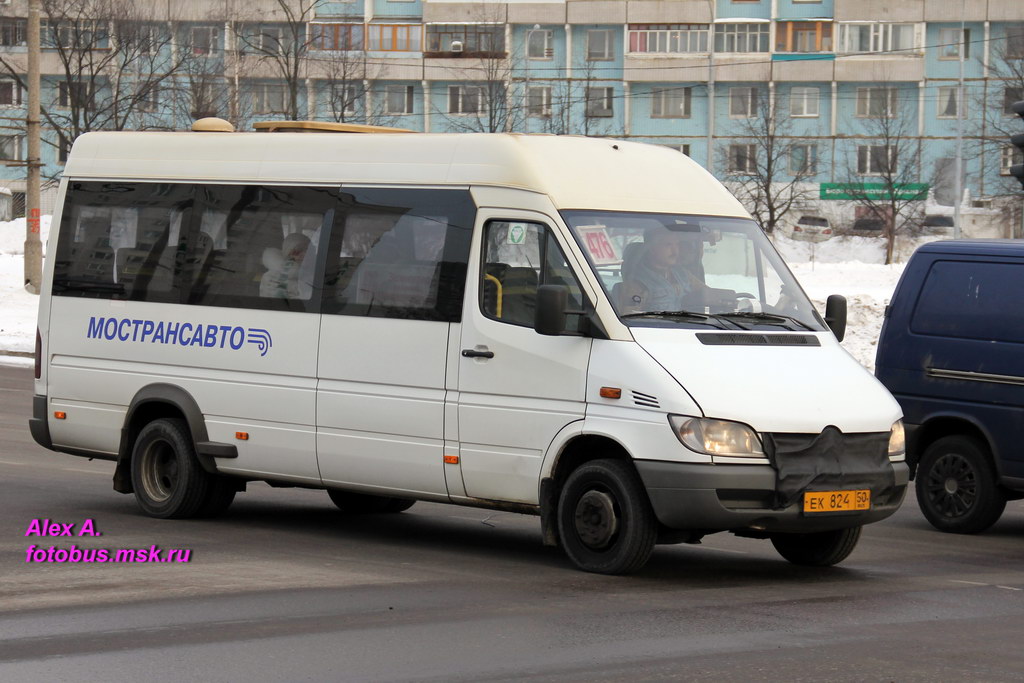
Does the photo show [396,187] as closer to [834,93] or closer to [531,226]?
[531,226]

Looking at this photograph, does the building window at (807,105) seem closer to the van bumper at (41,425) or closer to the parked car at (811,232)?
the parked car at (811,232)

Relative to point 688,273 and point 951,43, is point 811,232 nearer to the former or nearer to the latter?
point 951,43

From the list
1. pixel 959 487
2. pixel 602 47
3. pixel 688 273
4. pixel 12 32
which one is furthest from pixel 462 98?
pixel 688 273

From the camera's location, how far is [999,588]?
954 cm

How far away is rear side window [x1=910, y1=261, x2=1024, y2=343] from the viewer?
12289 mm

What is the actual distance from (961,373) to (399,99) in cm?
8030

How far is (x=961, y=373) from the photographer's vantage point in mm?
12492

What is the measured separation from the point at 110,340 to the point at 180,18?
63.7 meters

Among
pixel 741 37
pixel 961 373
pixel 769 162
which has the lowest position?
pixel 961 373

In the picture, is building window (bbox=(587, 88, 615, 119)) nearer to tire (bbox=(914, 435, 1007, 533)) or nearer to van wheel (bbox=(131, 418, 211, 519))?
tire (bbox=(914, 435, 1007, 533))

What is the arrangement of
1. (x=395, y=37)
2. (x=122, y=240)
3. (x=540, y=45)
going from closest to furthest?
1. (x=122, y=240)
2. (x=540, y=45)
3. (x=395, y=37)

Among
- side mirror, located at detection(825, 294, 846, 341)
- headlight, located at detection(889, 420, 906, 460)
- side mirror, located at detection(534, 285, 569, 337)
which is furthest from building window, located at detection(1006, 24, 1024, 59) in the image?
side mirror, located at detection(534, 285, 569, 337)

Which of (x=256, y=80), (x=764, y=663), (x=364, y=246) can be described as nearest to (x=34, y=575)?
(x=364, y=246)

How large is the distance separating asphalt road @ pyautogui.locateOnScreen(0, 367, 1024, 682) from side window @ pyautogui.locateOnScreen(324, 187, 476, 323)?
5.17 feet
